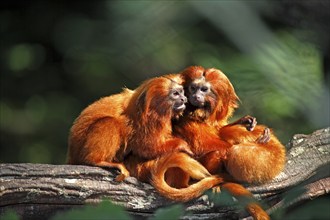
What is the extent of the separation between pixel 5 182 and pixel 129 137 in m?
0.79

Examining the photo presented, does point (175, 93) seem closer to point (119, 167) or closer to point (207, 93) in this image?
point (207, 93)

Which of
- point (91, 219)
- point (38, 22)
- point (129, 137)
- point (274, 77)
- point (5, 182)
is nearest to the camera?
point (91, 219)

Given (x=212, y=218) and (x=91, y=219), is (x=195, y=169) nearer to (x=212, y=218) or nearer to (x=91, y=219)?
(x=212, y=218)

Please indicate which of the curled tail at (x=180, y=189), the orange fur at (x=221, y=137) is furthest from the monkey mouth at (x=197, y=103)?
the curled tail at (x=180, y=189)

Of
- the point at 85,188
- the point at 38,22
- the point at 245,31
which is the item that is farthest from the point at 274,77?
the point at 38,22

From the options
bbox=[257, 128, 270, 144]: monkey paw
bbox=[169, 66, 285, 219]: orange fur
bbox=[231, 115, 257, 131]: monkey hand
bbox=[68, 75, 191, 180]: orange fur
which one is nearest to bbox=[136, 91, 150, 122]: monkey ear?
bbox=[68, 75, 191, 180]: orange fur

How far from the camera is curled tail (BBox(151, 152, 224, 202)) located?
13.5ft

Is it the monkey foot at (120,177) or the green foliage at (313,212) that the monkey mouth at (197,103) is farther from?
the green foliage at (313,212)

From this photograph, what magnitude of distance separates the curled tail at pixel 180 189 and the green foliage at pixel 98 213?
3.18 m

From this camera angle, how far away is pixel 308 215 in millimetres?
933

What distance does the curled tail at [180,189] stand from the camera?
4129 mm

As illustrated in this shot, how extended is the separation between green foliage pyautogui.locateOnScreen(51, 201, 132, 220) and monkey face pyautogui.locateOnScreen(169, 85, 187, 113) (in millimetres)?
3401

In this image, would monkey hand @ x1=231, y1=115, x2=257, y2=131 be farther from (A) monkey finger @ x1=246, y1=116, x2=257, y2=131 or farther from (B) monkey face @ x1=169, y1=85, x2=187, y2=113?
(B) monkey face @ x1=169, y1=85, x2=187, y2=113

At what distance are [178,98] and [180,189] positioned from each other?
552 millimetres
